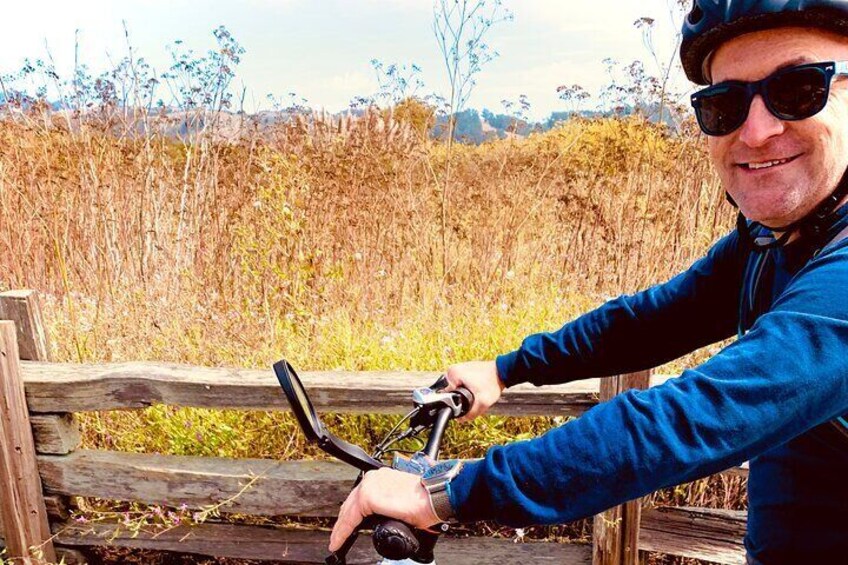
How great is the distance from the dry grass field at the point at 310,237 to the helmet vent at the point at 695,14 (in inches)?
77.6

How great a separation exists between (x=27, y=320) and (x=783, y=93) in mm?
3012

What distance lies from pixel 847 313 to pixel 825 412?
0.15m

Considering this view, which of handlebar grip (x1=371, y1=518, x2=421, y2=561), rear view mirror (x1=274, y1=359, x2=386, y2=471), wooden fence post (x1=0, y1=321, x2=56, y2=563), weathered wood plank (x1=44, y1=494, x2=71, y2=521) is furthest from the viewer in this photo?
weathered wood plank (x1=44, y1=494, x2=71, y2=521)

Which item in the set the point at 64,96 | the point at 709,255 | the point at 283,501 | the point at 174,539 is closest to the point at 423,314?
the point at 283,501

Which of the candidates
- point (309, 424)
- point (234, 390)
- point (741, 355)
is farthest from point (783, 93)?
point (234, 390)

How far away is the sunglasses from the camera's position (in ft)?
3.97

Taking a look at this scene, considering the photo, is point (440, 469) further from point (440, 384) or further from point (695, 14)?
point (695, 14)

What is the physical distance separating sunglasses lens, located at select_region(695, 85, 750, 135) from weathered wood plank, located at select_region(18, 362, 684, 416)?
4.44ft

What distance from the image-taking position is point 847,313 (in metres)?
0.96

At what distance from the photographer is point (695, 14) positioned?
4.98ft

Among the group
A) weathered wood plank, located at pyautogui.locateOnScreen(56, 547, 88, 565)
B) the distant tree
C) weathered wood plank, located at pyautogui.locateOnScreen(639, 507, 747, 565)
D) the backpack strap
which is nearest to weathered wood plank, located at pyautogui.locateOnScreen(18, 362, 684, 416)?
weathered wood plank, located at pyautogui.locateOnScreen(639, 507, 747, 565)

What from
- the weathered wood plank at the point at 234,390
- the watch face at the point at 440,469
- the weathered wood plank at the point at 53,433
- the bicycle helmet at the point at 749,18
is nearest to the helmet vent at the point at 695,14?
the bicycle helmet at the point at 749,18

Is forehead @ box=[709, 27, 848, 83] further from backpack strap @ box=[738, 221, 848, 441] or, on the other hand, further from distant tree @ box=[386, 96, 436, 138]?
distant tree @ box=[386, 96, 436, 138]

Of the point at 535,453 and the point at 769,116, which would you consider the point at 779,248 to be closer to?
the point at 769,116
